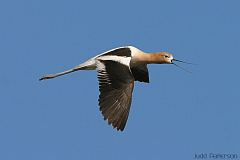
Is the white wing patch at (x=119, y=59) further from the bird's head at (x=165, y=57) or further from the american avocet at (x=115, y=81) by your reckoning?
the bird's head at (x=165, y=57)

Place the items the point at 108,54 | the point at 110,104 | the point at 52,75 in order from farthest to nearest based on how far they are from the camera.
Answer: the point at 52,75 < the point at 108,54 < the point at 110,104

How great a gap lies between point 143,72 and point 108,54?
4.49 feet

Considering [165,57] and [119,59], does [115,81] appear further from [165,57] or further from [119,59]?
[165,57]

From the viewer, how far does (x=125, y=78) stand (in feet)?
53.5

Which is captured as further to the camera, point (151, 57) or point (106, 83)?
point (151, 57)

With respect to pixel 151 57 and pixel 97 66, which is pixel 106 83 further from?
pixel 151 57

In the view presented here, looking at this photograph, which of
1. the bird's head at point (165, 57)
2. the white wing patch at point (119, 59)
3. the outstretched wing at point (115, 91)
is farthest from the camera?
the bird's head at point (165, 57)

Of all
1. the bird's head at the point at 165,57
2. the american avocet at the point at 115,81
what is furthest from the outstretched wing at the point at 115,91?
the bird's head at the point at 165,57

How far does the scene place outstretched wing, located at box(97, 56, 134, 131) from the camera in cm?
1588

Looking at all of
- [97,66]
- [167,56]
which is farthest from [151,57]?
[97,66]

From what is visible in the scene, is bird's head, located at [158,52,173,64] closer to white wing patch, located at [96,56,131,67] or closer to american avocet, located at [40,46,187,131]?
american avocet, located at [40,46,187,131]

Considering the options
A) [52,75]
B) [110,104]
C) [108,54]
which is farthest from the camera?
[52,75]

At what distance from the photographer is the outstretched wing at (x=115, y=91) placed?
52.1 ft

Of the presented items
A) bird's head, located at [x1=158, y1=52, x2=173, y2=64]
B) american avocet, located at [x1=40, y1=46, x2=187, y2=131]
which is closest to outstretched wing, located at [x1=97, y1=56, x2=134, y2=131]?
american avocet, located at [x1=40, y1=46, x2=187, y2=131]
